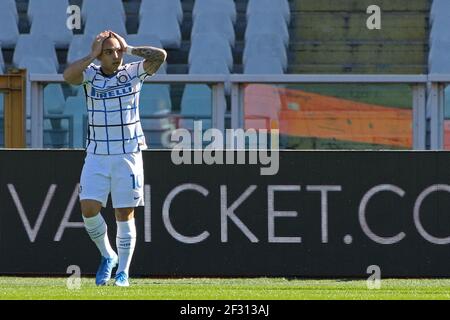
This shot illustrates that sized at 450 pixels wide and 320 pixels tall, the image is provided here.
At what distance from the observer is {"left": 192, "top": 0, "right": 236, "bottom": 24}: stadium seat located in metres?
18.0

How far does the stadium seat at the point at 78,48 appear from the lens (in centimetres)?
1773

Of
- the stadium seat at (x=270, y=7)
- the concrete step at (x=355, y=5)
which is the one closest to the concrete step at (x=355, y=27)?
the concrete step at (x=355, y=5)

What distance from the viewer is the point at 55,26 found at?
18.4m

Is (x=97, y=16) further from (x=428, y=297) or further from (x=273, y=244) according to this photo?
(x=428, y=297)

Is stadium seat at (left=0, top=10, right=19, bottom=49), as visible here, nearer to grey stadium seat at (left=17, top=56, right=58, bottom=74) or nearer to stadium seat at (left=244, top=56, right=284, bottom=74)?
grey stadium seat at (left=17, top=56, right=58, bottom=74)

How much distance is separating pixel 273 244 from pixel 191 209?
761 millimetres

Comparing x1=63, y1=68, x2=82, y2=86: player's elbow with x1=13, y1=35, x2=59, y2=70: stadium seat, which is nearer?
x1=63, y1=68, x2=82, y2=86: player's elbow

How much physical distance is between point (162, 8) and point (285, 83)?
18.4ft

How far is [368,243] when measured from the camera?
419 inches

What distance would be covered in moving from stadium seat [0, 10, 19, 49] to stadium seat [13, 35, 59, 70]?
217mm

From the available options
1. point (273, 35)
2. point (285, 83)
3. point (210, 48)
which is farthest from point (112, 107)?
point (273, 35)

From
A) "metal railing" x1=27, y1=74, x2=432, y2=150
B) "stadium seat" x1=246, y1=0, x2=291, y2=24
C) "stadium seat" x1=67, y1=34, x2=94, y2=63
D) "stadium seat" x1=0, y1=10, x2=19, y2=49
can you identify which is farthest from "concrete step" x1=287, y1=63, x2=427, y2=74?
"metal railing" x1=27, y1=74, x2=432, y2=150

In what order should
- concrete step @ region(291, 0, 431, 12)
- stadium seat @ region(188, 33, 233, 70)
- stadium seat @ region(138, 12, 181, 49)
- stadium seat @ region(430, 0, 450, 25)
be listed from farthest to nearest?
concrete step @ region(291, 0, 431, 12) → stadium seat @ region(138, 12, 181, 49) → stadium seat @ region(430, 0, 450, 25) → stadium seat @ region(188, 33, 233, 70)
